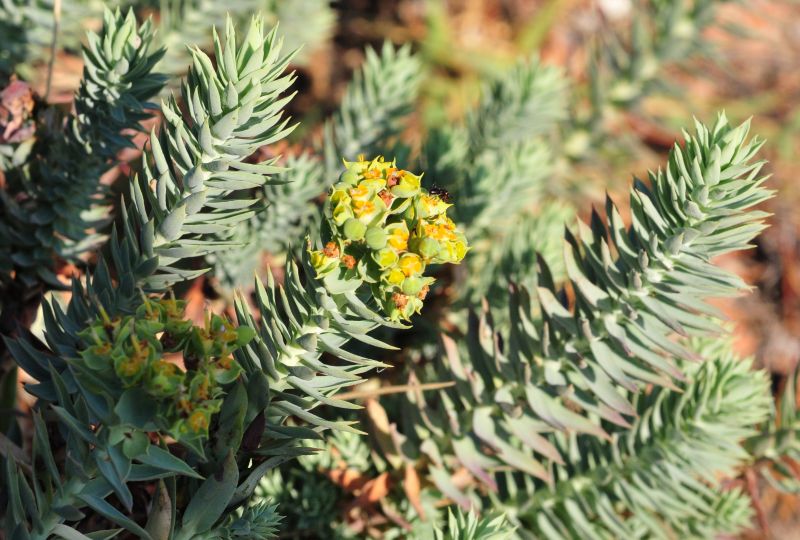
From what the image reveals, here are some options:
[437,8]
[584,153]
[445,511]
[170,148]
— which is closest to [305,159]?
[170,148]

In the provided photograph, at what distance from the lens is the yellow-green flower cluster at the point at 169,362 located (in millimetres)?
937

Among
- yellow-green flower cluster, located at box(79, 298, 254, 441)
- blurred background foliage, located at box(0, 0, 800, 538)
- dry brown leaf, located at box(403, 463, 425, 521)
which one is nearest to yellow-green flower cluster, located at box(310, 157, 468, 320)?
yellow-green flower cluster, located at box(79, 298, 254, 441)

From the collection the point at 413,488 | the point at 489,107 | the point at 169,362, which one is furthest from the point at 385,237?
the point at 489,107

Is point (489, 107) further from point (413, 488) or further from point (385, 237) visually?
point (385, 237)

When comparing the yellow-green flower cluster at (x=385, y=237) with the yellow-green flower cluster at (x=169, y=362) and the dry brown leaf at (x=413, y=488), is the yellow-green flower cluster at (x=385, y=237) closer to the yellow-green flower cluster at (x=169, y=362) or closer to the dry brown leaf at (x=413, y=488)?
the yellow-green flower cluster at (x=169, y=362)

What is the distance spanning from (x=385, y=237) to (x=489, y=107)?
4.18 feet

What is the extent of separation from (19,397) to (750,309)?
97.0 inches

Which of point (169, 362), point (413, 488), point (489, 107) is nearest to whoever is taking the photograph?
point (169, 362)

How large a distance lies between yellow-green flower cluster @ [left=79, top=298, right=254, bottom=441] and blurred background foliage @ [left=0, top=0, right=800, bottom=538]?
50 cm

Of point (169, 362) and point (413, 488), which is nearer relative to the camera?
point (169, 362)

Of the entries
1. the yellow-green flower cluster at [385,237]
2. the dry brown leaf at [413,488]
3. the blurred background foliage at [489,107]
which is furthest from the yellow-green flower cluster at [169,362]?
the dry brown leaf at [413,488]

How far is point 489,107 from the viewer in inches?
86.4

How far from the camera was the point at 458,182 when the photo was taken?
1995 mm

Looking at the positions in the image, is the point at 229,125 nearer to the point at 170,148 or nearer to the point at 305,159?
the point at 170,148
